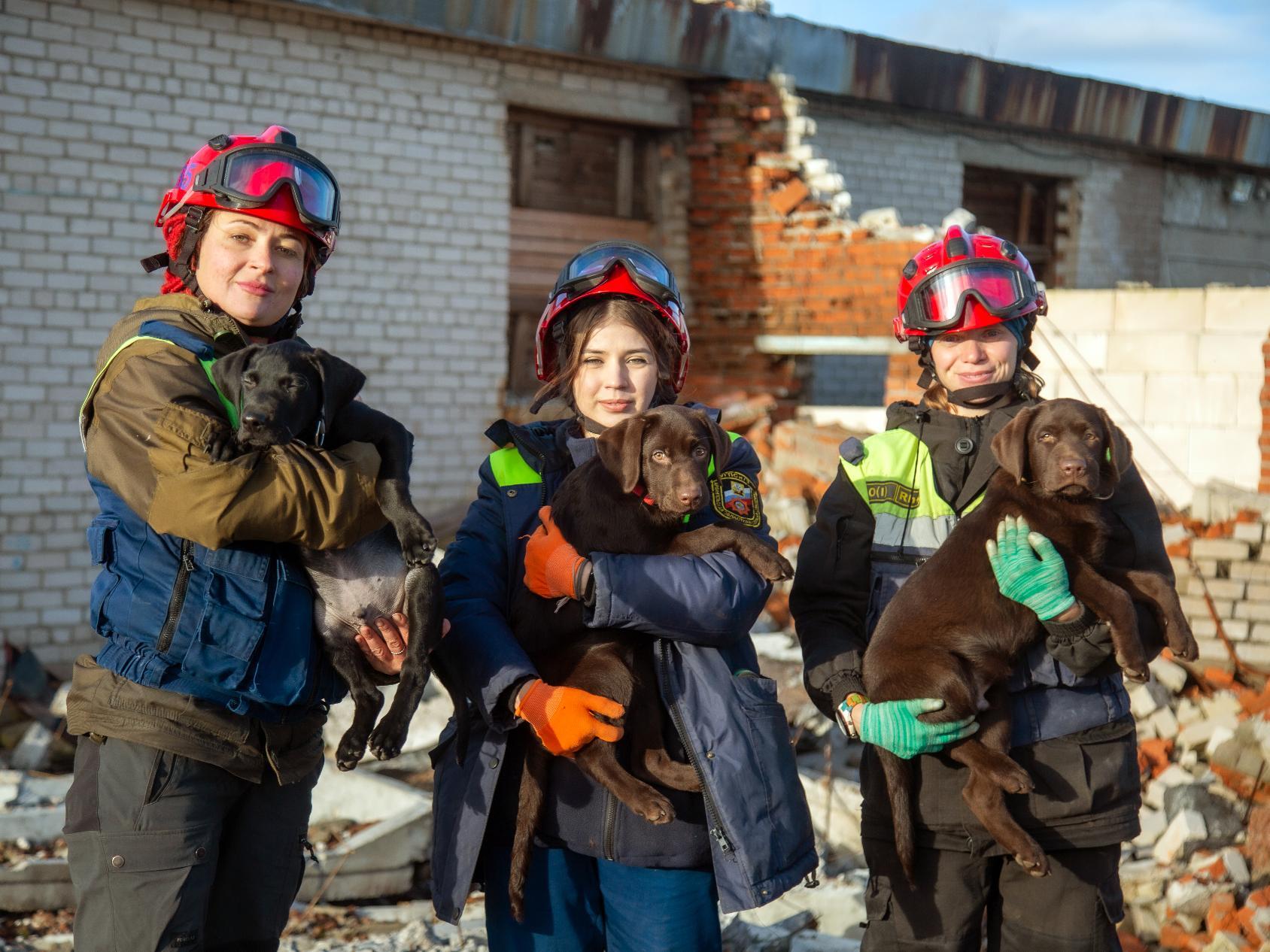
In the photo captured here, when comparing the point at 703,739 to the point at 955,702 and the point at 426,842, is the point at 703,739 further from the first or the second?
the point at 426,842

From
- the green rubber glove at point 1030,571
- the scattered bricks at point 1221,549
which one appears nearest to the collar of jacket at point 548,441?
the green rubber glove at point 1030,571

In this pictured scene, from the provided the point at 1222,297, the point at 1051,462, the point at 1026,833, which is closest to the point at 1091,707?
the point at 1026,833

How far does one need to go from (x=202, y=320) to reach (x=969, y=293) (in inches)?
75.0

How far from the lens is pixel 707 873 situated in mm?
2768

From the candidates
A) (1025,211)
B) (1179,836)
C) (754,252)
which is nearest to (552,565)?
(1179,836)

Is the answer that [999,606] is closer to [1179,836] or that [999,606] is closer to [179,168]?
[1179,836]

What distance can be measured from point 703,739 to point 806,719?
13.4 ft

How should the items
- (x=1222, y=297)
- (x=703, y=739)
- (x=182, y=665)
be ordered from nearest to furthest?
(x=182, y=665) → (x=703, y=739) → (x=1222, y=297)

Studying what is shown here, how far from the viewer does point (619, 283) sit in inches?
124

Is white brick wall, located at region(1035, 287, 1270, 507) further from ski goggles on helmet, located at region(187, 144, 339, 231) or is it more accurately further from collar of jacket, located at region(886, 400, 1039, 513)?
ski goggles on helmet, located at region(187, 144, 339, 231)

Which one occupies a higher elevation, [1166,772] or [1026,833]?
[1026,833]

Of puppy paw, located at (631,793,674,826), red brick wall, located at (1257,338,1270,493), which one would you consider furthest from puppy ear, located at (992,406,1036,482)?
red brick wall, located at (1257,338,1270,493)

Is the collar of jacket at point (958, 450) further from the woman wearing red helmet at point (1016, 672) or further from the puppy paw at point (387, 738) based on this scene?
the puppy paw at point (387, 738)

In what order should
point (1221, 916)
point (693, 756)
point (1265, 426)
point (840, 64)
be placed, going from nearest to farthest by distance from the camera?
point (693, 756) → point (1221, 916) → point (1265, 426) → point (840, 64)
